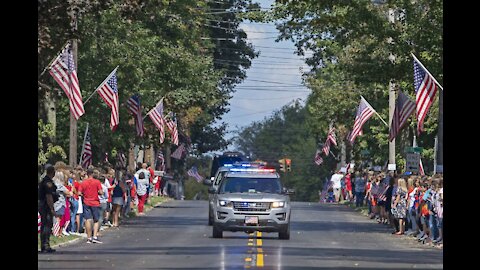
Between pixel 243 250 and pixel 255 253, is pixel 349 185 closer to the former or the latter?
pixel 243 250

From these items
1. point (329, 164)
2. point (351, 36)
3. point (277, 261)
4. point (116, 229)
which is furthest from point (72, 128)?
point (329, 164)

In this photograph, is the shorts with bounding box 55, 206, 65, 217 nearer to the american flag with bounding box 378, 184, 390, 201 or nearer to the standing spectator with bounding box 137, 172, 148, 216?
the american flag with bounding box 378, 184, 390, 201

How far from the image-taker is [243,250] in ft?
110

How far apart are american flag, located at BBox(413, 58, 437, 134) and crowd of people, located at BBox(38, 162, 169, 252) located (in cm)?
838

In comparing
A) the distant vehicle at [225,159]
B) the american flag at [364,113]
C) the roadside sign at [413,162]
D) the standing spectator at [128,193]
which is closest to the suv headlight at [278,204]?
the roadside sign at [413,162]

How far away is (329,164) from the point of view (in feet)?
365


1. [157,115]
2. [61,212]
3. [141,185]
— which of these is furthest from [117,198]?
[157,115]

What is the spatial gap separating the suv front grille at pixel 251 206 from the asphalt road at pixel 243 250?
0.79m

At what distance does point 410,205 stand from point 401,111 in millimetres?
3581

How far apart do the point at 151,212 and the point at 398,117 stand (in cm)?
1752

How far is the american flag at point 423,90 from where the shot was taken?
3978 cm

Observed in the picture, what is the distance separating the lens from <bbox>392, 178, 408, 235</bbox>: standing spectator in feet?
145

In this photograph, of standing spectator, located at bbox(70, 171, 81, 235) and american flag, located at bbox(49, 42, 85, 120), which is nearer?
american flag, located at bbox(49, 42, 85, 120)

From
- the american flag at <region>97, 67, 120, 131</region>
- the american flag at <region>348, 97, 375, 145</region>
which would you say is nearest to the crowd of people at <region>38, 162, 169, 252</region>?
the american flag at <region>97, 67, 120, 131</region>
